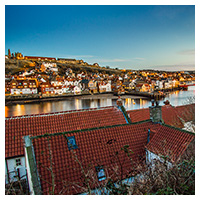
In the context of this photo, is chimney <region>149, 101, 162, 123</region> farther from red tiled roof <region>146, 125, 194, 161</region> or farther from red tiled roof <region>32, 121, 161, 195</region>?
red tiled roof <region>146, 125, 194, 161</region>

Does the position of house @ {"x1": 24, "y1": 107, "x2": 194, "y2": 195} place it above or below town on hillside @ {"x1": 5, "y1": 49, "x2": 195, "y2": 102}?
below

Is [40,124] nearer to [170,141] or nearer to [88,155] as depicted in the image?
[88,155]

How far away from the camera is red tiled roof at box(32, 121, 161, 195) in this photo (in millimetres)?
2789

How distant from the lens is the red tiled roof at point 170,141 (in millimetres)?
3199

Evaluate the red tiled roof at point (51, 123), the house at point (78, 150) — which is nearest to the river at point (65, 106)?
the red tiled roof at point (51, 123)

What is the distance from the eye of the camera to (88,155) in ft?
10.9

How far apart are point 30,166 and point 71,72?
245 ft

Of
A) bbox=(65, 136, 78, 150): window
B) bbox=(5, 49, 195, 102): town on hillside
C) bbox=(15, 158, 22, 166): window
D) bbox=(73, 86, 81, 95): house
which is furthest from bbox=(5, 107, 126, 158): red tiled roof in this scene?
bbox=(73, 86, 81, 95): house

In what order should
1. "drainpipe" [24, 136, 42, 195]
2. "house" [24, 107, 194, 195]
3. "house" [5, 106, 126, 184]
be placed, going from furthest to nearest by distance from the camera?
"house" [5, 106, 126, 184]
"house" [24, 107, 194, 195]
"drainpipe" [24, 136, 42, 195]

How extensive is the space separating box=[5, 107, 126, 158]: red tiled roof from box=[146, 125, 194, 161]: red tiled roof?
7.35ft

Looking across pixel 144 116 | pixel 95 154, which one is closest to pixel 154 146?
pixel 95 154

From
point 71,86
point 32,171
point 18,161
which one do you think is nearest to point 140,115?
point 18,161

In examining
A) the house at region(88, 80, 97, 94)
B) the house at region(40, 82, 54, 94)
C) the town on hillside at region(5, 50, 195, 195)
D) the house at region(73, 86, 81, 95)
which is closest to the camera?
the town on hillside at region(5, 50, 195, 195)
